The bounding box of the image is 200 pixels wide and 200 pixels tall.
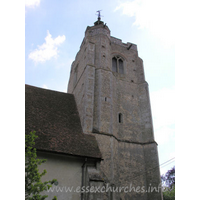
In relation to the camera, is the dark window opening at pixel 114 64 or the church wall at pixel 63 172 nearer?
the church wall at pixel 63 172

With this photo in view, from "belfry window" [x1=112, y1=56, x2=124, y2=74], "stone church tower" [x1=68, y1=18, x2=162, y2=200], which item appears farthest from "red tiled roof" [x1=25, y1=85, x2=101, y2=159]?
"belfry window" [x1=112, y1=56, x2=124, y2=74]

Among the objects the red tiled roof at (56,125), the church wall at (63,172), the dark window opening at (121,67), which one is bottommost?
the church wall at (63,172)

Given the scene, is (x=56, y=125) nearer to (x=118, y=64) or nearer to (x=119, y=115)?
(x=119, y=115)

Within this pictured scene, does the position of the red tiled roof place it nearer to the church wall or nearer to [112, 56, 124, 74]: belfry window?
the church wall

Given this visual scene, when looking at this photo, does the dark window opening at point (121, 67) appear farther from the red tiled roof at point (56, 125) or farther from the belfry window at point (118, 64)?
the red tiled roof at point (56, 125)

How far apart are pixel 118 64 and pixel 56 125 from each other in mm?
9189

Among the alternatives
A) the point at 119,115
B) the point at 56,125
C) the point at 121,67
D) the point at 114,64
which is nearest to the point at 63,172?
the point at 56,125

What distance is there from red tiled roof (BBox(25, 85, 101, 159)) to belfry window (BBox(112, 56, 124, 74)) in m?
5.13

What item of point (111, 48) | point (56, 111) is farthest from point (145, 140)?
Result: point (111, 48)

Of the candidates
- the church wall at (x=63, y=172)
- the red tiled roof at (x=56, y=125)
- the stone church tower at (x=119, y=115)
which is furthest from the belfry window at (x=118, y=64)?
the church wall at (x=63, y=172)

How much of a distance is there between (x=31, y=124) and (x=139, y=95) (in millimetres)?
9672

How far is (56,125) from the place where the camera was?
1235 cm

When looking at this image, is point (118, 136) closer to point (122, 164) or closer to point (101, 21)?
point (122, 164)

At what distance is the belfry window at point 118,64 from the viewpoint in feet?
61.1
